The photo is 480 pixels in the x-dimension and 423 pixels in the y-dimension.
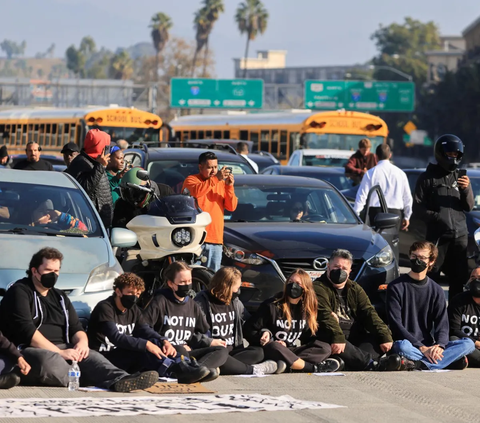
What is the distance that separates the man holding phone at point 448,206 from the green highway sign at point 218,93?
165 feet

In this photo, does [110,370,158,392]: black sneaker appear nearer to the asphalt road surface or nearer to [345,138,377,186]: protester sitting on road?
the asphalt road surface

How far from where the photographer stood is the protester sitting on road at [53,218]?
396 inches

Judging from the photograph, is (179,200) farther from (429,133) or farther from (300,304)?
(429,133)

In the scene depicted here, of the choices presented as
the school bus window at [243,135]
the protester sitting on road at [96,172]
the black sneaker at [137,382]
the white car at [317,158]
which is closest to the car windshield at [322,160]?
the white car at [317,158]

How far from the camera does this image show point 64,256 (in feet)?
30.6

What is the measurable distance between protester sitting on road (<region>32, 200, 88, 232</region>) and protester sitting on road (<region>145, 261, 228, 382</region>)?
4.41 ft

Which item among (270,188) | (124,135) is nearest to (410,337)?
(270,188)

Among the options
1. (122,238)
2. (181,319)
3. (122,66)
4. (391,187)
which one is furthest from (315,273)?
(122,66)

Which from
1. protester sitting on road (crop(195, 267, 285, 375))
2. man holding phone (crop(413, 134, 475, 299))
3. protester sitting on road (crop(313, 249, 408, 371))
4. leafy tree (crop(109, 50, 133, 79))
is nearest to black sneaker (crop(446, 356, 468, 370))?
protester sitting on road (crop(313, 249, 408, 371))

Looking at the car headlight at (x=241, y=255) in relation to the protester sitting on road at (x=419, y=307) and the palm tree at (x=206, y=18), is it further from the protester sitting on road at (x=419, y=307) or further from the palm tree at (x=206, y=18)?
the palm tree at (x=206, y=18)

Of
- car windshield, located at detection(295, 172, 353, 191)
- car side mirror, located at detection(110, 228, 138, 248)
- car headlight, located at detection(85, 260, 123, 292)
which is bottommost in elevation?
car windshield, located at detection(295, 172, 353, 191)

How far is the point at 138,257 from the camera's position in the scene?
10695 mm

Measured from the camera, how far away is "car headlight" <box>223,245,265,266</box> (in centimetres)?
1112

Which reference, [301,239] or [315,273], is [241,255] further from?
[315,273]
